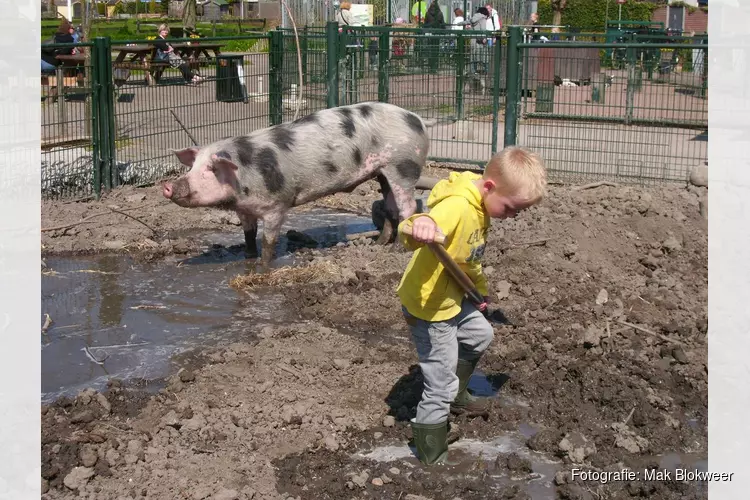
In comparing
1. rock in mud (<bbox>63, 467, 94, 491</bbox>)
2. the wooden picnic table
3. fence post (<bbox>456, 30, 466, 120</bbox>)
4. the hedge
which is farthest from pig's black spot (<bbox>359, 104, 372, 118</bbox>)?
the hedge

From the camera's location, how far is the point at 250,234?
7988 mm

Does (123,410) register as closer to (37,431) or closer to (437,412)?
(37,431)

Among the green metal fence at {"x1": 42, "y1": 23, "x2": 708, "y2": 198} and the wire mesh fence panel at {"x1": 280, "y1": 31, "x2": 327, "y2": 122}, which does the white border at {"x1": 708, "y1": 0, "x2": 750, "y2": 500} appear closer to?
the green metal fence at {"x1": 42, "y1": 23, "x2": 708, "y2": 198}

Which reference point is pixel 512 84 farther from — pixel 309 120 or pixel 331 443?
pixel 331 443

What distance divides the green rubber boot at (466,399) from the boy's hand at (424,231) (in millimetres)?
1028

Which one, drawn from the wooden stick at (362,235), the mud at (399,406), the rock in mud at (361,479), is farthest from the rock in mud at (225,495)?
the wooden stick at (362,235)

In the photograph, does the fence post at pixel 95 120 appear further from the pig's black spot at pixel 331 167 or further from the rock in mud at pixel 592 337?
the rock in mud at pixel 592 337

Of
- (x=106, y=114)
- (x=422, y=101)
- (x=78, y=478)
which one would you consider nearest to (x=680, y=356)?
(x=78, y=478)

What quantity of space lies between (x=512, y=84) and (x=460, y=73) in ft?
4.02

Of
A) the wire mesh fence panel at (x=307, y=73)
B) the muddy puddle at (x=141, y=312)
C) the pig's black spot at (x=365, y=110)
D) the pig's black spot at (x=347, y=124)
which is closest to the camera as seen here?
the muddy puddle at (x=141, y=312)

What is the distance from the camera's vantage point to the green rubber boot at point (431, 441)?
4.38m

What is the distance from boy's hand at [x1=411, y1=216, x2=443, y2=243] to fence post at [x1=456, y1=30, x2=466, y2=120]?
26.9 feet

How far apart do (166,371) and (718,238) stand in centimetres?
471

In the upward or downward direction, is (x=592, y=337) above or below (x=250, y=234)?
below
